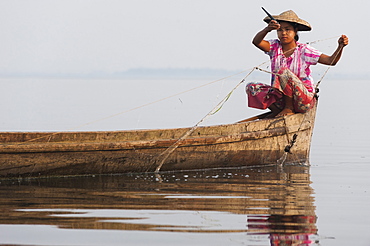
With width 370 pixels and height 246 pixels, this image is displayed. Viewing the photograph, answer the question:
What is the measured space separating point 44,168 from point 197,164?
2.09m

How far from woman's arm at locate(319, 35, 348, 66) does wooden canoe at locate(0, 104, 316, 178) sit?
2.94ft

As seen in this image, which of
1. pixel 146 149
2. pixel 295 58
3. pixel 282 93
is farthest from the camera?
pixel 282 93

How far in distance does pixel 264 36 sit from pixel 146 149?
87.3 inches

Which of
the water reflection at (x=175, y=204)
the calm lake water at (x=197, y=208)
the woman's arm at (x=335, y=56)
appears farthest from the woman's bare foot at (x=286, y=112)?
the water reflection at (x=175, y=204)

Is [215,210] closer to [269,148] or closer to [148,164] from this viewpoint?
[148,164]

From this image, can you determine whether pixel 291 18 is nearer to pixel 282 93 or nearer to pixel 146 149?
pixel 282 93

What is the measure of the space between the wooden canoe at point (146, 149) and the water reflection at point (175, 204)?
16cm

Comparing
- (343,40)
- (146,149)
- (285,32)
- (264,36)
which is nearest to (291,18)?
(285,32)

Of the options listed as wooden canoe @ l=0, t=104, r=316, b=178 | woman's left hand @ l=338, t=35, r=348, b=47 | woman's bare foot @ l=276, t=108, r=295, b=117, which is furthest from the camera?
woman's bare foot @ l=276, t=108, r=295, b=117

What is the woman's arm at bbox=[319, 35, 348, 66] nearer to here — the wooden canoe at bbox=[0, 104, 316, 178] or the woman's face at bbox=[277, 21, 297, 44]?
the woman's face at bbox=[277, 21, 297, 44]

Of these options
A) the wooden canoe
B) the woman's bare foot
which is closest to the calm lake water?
the wooden canoe

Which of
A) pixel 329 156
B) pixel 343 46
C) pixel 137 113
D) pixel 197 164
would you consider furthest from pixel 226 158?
pixel 137 113

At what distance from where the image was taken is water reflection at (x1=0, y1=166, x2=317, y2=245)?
631cm

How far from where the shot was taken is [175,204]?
24.3 feet
